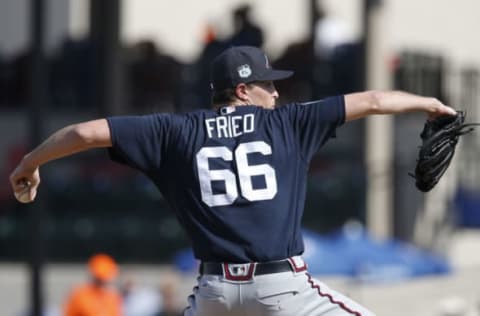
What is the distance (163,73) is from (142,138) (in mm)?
11291

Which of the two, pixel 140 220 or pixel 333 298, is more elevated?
pixel 333 298

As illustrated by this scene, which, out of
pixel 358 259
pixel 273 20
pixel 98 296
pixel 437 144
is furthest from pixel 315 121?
pixel 273 20

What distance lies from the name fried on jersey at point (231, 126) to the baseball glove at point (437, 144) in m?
0.71

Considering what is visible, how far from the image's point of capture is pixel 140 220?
1487cm

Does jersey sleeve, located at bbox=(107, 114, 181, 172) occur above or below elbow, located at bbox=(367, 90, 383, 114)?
below

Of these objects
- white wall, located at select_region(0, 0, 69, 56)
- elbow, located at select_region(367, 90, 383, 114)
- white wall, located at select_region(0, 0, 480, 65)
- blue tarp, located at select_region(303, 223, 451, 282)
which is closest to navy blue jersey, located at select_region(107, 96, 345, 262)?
elbow, located at select_region(367, 90, 383, 114)

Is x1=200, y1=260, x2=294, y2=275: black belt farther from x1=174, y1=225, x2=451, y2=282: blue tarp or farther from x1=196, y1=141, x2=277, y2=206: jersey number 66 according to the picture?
x1=174, y1=225, x2=451, y2=282: blue tarp

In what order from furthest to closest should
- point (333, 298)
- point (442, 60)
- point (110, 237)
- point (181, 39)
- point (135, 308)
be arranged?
point (181, 39) < point (442, 60) < point (110, 237) < point (135, 308) < point (333, 298)

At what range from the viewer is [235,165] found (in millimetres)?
5305

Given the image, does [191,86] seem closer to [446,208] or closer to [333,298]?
A: [446,208]

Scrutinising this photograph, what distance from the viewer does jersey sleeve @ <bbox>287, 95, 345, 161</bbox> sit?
5340 millimetres

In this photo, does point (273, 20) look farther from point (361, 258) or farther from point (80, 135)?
point (80, 135)

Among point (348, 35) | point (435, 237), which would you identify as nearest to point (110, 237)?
point (435, 237)

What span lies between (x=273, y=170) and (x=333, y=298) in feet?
1.72
